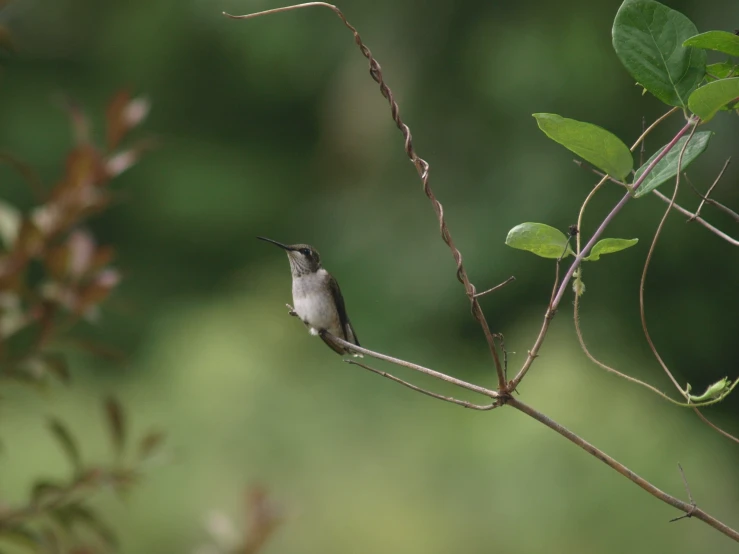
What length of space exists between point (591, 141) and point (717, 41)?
111 mm

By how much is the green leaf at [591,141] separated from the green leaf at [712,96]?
0.05 m

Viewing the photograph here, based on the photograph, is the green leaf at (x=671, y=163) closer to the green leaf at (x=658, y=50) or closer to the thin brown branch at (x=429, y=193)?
the green leaf at (x=658, y=50)

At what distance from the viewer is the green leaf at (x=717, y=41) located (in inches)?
22.0

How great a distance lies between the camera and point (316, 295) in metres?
1.72

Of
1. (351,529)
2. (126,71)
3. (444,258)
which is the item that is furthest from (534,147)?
(126,71)

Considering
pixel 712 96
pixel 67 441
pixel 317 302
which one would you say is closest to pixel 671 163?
pixel 712 96

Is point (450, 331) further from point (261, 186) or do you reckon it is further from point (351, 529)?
point (261, 186)

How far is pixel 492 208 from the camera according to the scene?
3.41 m

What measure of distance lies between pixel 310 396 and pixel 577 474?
1.28 meters

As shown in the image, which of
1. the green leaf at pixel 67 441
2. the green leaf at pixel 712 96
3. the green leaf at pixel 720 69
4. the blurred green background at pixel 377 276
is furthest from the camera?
the blurred green background at pixel 377 276

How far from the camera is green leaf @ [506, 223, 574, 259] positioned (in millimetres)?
626

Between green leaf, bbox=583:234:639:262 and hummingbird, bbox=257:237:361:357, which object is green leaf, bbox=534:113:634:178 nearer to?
green leaf, bbox=583:234:639:262

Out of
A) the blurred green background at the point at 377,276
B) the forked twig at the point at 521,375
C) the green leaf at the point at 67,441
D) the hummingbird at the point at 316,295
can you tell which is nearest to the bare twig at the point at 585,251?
the forked twig at the point at 521,375

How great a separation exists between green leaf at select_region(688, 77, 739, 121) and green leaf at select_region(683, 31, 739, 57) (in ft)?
0.12
